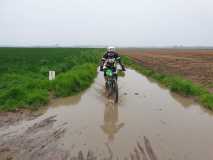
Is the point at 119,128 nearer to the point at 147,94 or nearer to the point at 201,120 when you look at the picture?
the point at 201,120

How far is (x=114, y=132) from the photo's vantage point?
20.4 feet

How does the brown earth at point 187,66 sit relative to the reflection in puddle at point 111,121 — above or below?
below

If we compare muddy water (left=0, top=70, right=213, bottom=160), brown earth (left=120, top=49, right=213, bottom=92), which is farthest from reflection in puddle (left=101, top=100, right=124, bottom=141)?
brown earth (left=120, top=49, right=213, bottom=92)

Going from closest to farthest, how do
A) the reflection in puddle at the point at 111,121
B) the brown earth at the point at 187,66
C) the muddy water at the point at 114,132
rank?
the muddy water at the point at 114,132 → the reflection in puddle at the point at 111,121 → the brown earth at the point at 187,66

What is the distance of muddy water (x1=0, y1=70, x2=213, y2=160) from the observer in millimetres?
4934

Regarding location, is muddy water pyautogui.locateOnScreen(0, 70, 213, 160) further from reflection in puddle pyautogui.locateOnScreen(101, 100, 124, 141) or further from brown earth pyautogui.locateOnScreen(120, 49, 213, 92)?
brown earth pyautogui.locateOnScreen(120, 49, 213, 92)

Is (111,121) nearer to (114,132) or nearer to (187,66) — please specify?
(114,132)

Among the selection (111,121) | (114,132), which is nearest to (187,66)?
(111,121)

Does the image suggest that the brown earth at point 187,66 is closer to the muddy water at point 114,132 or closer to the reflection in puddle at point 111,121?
the muddy water at point 114,132

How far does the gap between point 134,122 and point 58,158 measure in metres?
2.97

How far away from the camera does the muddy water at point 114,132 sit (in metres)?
4.93

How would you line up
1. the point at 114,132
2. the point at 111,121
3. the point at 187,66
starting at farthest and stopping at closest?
the point at 187,66
the point at 111,121
the point at 114,132

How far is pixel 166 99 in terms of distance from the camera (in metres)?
10.5

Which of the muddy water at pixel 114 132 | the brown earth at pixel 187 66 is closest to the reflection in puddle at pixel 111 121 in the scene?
the muddy water at pixel 114 132
